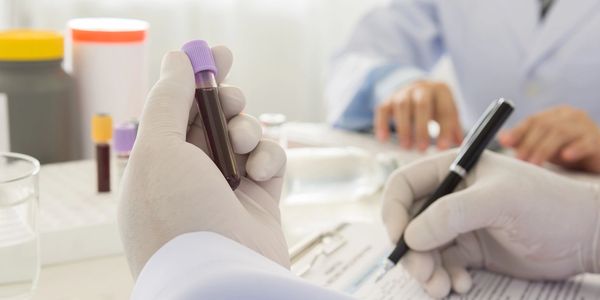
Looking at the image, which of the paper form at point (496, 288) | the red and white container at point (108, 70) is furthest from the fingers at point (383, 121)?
the paper form at point (496, 288)

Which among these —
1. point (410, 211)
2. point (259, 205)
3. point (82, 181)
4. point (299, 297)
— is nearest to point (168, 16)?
point (82, 181)

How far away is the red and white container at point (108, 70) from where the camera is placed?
2.96 feet

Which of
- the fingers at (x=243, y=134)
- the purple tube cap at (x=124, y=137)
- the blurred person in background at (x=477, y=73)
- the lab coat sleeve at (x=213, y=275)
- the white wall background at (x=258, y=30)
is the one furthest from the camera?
the white wall background at (x=258, y=30)

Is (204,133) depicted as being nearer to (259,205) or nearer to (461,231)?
(259,205)

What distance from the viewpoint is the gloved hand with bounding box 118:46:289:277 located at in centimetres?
43

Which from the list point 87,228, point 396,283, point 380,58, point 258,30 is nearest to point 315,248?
point 396,283

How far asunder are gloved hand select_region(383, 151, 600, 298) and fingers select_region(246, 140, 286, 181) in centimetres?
16

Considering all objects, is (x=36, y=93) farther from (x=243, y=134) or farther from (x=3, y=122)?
(x=243, y=134)

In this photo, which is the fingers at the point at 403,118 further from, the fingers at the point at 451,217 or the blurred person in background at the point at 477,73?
the fingers at the point at 451,217

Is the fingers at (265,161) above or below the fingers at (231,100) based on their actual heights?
below

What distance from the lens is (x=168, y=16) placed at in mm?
1772

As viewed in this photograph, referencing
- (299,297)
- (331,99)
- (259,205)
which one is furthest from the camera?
(331,99)

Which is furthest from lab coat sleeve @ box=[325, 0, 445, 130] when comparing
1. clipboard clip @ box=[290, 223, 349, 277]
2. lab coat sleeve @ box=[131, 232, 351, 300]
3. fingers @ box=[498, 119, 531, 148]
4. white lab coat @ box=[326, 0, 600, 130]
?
lab coat sleeve @ box=[131, 232, 351, 300]

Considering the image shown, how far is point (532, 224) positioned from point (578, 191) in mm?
60
